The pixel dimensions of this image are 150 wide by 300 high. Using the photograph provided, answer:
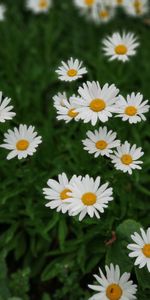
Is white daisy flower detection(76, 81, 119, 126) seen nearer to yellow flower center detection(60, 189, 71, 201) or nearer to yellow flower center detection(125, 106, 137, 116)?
yellow flower center detection(125, 106, 137, 116)

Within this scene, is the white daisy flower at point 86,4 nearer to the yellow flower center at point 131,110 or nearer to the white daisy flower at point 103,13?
the white daisy flower at point 103,13

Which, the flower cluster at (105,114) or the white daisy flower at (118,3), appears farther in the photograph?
the white daisy flower at (118,3)

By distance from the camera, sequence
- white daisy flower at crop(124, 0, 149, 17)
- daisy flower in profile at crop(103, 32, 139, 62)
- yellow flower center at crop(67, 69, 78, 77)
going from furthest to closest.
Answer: white daisy flower at crop(124, 0, 149, 17), daisy flower in profile at crop(103, 32, 139, 62), yellow flower center at crop(67, 69, 78, 77)

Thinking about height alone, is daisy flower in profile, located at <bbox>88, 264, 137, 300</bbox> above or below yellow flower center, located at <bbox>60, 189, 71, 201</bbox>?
below

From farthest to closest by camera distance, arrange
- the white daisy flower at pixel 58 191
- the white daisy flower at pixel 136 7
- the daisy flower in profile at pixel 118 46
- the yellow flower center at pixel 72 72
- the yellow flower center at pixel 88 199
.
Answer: the white daisy flower at pixel 136 7, the daisy flower in profile at pixel 118 46, the yellow flower center at pixel 72 72, the white daisy flower at pixel 58 191, the yellow flower center at pixel 88 199

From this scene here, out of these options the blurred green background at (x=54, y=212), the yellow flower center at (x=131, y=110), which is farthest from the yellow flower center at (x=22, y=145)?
the yellow flower center at (x=131, y=110)

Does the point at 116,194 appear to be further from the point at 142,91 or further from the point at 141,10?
the point at 141,10

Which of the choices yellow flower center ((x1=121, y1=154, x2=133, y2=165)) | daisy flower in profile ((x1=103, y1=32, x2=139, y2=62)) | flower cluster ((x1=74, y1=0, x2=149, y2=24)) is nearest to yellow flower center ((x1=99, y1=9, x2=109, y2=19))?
flower cluster ((x1=74, y1=0, x2=149, y2=24))

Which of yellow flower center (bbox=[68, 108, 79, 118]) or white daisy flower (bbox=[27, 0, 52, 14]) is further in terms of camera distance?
white daisy flower (bbox=[27, 0, 52, 14])
